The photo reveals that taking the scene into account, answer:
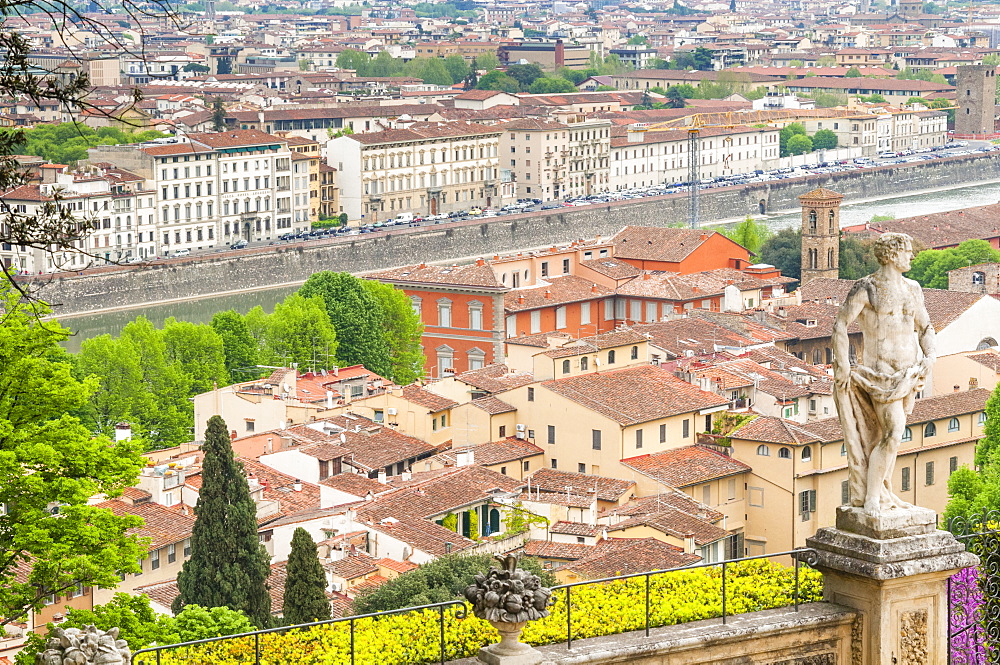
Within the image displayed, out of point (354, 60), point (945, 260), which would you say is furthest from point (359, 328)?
point (354, 60)

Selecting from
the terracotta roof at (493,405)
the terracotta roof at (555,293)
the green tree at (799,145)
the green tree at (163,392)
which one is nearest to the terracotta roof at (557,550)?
the terracotta roof at (493,405)

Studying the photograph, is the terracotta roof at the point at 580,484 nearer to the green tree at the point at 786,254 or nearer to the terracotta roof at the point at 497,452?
the terracotta roof at the point at 497,452

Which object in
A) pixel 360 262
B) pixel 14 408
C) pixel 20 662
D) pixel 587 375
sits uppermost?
pixel 14 408

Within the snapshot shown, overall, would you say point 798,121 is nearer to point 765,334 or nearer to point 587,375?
point 765,334

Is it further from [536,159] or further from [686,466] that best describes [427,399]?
[536,159]

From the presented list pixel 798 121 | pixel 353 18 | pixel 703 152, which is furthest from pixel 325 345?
pixel 353 18

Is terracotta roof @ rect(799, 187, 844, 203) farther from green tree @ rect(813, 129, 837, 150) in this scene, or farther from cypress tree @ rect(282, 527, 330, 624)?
green tree @ rect(813, 129, 837, 150)
